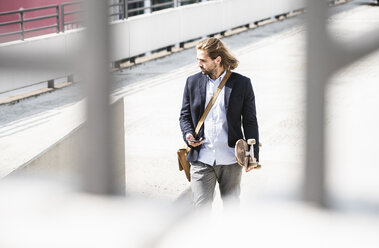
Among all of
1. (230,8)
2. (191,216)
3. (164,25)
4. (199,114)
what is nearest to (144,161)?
(199,114)

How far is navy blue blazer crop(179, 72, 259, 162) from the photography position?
389 centimetres

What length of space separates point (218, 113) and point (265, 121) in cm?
567

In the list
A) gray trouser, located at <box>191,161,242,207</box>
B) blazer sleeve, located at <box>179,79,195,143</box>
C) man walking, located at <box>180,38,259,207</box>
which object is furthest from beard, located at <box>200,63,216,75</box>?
gray trouser, located at <box>191,161,242,207</box>

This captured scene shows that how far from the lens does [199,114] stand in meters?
3.97

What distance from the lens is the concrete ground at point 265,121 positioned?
1156 mm

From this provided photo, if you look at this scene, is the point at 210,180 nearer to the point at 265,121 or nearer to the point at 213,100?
the point at 213,100

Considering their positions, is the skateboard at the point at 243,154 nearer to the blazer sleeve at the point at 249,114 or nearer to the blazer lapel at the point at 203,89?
the blazer sleeve at the point at 249,114

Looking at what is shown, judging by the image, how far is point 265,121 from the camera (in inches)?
375

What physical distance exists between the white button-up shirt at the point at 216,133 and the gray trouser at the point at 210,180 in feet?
0.21

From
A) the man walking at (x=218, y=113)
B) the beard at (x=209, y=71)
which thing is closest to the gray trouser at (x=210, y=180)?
the man walking at (x=218, y=113)

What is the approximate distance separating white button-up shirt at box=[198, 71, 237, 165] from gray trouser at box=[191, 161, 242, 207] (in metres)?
0.06

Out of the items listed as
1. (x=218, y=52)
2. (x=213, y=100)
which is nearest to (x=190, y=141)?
(x=213, y=100)

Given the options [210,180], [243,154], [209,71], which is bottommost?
[210,180]

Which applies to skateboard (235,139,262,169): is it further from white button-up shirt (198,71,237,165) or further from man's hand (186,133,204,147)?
man's hand (186,133,204,147)
